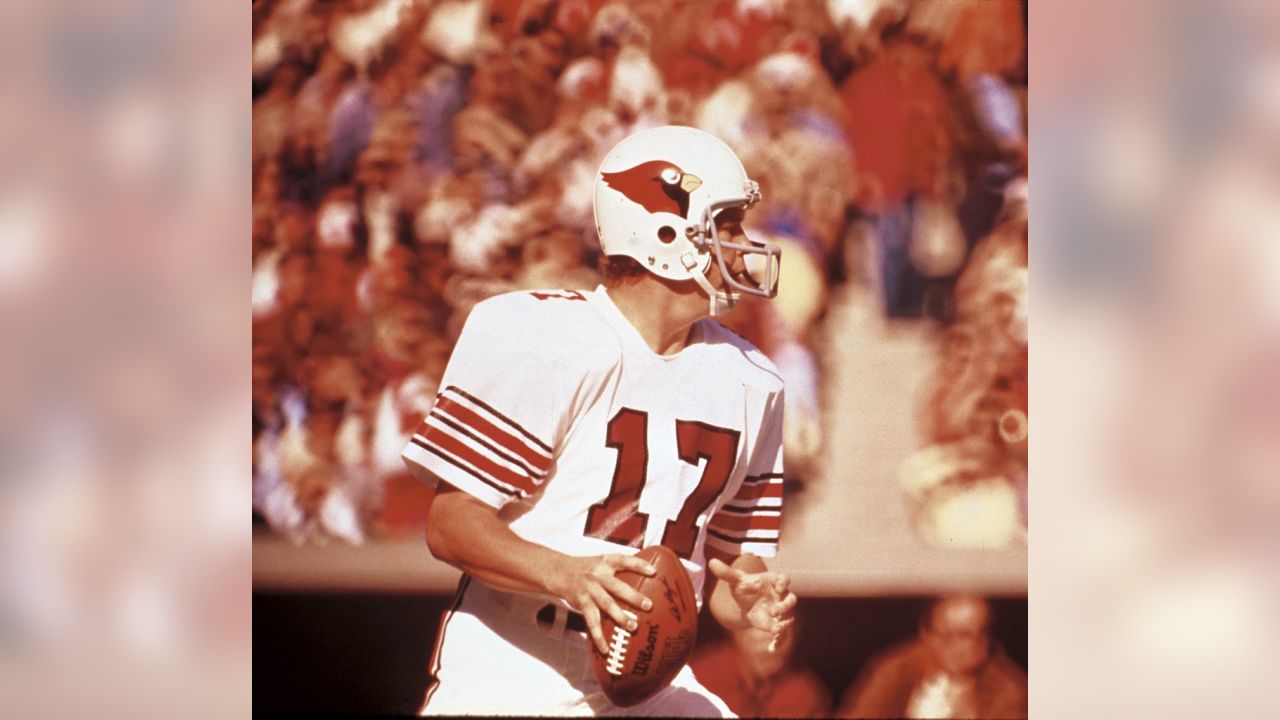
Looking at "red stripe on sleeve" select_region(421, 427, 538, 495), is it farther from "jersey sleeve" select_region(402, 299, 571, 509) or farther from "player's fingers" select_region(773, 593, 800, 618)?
"player's fingers" select_region(773, 593, 800, 618)

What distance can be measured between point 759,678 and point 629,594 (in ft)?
1.95

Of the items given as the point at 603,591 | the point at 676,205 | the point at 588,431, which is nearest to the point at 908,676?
the point at 603,591

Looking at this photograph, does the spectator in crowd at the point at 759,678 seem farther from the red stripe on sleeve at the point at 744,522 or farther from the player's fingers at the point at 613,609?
the player's fingers at the point at 613,609

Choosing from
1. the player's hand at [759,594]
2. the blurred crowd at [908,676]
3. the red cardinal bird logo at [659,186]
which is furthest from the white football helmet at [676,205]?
the blurred crowd at [908,676]

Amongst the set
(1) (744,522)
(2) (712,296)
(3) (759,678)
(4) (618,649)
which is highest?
(2) (712,296)

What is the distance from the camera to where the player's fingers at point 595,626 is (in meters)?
2.92

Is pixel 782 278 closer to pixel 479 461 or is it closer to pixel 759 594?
pixel 759 594

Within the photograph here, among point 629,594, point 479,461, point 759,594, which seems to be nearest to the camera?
point 629,594

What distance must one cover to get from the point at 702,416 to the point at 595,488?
303mm

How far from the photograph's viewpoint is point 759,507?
10.8ft

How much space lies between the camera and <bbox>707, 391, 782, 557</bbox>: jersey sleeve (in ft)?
10.7
